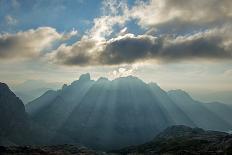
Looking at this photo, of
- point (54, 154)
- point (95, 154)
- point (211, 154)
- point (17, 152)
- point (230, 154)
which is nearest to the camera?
point (230, 154)

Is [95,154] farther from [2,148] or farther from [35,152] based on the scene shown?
[2,148]

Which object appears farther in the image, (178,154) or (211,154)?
(178,154)

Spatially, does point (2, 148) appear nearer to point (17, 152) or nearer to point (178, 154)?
point (17, 152)

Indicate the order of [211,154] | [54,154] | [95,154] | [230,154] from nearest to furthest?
[230,154], [211,154], [54,154], [95,154]

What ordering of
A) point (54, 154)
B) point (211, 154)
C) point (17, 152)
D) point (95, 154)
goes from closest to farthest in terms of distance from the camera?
point (211, 154), point (54, 154), point (17, 152), point (95, 154)

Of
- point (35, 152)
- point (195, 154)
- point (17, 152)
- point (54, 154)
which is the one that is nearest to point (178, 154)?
point (195, 154)

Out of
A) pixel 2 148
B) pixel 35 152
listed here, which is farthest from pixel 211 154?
pixel 2 148

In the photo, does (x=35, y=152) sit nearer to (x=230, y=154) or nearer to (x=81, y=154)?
(x=81, y=154)

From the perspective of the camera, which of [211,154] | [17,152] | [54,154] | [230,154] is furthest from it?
[17,152]

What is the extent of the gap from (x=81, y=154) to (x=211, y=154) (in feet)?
196

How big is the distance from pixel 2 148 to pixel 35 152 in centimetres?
2064

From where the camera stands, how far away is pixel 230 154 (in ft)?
403

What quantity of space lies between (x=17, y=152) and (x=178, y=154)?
7138 cm

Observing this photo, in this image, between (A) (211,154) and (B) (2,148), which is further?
(B) (2,148)
